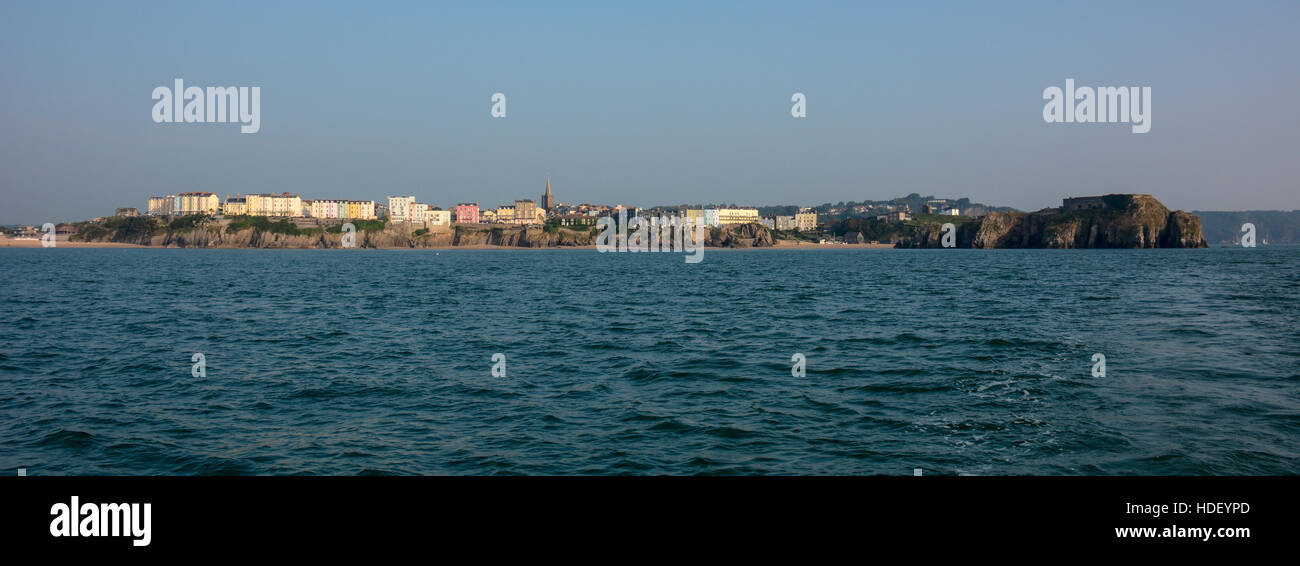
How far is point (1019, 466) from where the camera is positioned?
47.4 ft

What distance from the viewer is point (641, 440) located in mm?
16266

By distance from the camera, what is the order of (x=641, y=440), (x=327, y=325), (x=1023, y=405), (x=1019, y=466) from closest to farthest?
(x=1019, y=466) < (x=641, y=440) < (x=1023, y=405) < (x=327, y=325)

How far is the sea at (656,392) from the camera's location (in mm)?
15109

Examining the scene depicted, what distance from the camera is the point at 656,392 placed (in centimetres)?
2117

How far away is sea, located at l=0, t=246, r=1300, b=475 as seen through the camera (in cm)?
1511
